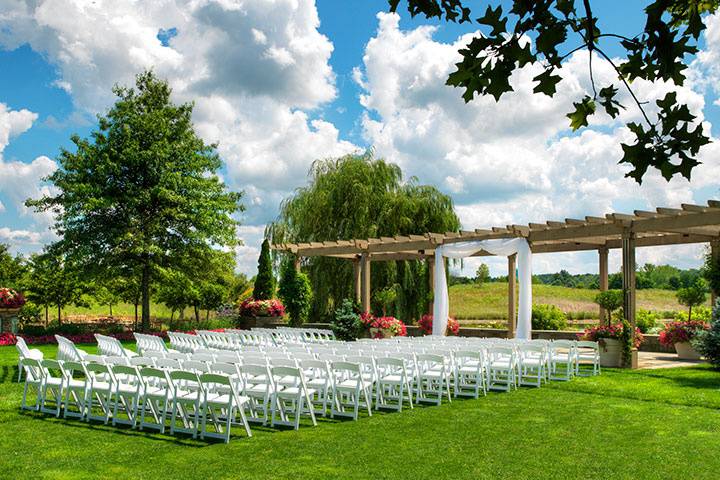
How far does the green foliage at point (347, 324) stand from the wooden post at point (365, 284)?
0.82 metres

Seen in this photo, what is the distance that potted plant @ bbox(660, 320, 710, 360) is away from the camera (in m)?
14.9

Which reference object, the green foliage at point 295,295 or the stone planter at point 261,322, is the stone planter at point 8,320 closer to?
the stone planter at point 261,322

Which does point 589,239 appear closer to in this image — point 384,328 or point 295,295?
point 384,328

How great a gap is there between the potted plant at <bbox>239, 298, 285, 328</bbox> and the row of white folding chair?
1188 centimetres

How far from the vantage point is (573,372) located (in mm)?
11742

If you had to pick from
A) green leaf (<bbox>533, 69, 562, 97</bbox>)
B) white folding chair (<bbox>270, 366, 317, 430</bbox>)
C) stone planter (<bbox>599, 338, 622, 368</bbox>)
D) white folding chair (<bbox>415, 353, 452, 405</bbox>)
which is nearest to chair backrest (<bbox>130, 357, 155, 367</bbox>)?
white folding chair (<bbox>270, 366, 317, 430</bbox>)

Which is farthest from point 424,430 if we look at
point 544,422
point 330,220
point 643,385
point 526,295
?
point 330,220

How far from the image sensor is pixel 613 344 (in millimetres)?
13023

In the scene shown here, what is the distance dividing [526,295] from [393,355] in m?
6.95

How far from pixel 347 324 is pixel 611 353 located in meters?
6.94

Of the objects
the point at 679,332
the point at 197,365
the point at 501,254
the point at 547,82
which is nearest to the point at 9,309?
the point at 501,254

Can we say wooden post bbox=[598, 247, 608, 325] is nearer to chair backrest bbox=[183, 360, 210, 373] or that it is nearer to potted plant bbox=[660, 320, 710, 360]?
potted plant bbox=[660, 320, 710, 360]

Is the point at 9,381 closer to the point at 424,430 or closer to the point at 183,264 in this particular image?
the point at 424,430

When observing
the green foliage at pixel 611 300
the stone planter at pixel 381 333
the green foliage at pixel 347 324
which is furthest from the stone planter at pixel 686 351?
the green foliage at pixel 347 324
